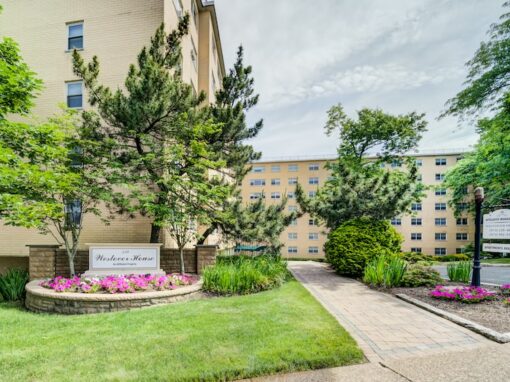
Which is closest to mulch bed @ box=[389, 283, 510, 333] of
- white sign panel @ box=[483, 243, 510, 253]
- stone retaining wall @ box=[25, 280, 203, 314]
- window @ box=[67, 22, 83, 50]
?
white sign panel @ box=[483, 243, 510, 253]

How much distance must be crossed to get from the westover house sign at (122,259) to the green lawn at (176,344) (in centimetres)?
179

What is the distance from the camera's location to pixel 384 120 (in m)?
17.9

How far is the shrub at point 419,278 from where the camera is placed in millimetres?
8483

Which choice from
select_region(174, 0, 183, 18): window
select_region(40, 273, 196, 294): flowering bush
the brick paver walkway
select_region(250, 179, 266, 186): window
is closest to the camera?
the brick paver walkway

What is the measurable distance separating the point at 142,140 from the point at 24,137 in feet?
10.8

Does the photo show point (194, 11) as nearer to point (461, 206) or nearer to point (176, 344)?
point (176, 344)

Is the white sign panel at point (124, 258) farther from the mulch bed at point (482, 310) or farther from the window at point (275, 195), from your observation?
the window at point (275, 195)

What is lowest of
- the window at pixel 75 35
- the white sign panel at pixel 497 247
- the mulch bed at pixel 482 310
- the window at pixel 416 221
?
the window at pixel 416 221

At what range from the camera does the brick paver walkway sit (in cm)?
419

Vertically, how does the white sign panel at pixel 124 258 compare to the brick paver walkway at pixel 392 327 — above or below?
above

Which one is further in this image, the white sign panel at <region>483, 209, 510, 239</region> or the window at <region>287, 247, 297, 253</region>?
the window at <region>287, 247, 297, 253</region>

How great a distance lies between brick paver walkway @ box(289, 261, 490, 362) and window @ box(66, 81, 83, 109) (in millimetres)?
12270

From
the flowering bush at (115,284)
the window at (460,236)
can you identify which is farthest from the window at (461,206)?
the flowering bush at (115,284)

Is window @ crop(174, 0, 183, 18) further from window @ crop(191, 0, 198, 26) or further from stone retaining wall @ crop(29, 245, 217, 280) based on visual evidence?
stone retaining wall @ crop(29, 245, 217, 280)
